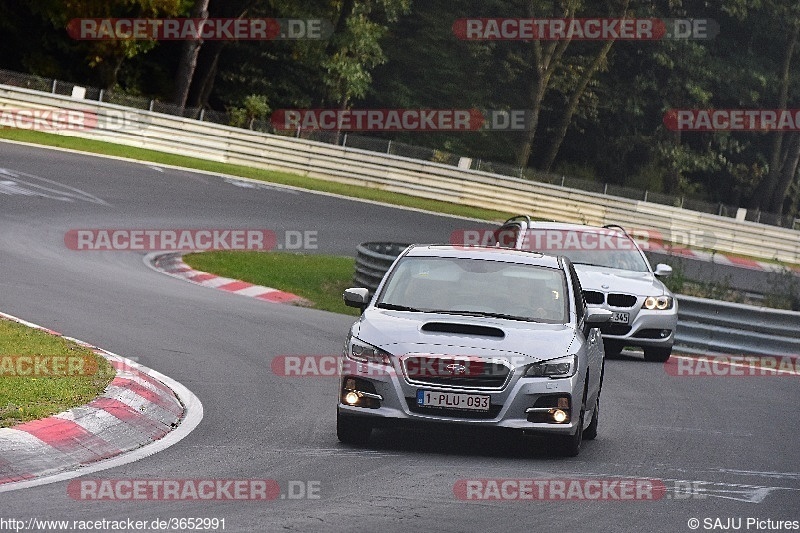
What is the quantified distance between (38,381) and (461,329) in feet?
10.6

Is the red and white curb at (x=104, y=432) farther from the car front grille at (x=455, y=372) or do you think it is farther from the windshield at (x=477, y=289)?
the windshield at (x=477, y=289)

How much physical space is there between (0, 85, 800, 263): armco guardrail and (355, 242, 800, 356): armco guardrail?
55.4 feet

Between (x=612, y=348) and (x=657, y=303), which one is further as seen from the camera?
(x=612, y=348)

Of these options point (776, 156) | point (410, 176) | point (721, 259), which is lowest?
point (721, 259)

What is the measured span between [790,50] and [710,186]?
701cm

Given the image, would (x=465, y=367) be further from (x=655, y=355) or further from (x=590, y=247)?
(x=590, y=247)

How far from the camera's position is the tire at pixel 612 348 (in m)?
18.6

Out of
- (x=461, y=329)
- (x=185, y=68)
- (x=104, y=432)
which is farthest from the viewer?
(x=185, y=68)

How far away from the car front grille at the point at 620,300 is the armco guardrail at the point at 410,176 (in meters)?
19.4

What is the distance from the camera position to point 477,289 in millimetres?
11156

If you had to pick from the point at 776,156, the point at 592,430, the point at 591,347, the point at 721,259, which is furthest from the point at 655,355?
the point at 776,156

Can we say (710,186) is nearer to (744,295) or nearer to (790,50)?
(790,50)

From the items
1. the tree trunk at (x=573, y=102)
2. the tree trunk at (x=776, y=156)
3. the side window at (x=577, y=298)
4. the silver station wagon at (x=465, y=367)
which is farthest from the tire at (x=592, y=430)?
the tree trunk at (x=776, y=156)

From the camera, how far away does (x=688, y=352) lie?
20531mm
